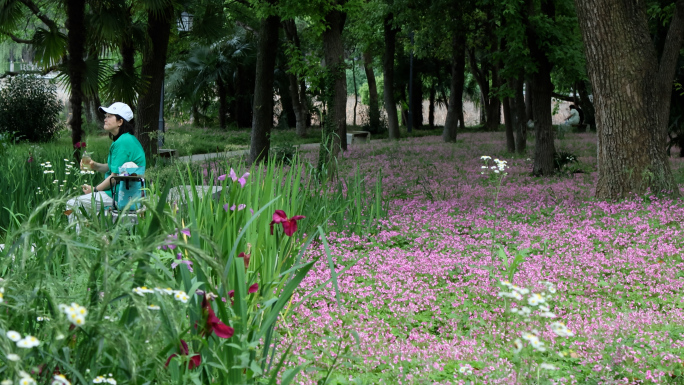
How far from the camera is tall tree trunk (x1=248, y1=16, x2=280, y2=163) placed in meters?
16.3

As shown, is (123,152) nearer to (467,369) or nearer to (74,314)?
(467,369)

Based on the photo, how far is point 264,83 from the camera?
16625mm

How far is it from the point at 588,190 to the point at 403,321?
6555 mm

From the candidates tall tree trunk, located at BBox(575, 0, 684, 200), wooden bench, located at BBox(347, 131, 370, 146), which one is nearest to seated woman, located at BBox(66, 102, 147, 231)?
tall tree trunk, located at BBox(575, 0, 684, 200)

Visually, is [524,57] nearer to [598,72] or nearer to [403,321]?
[598,72]

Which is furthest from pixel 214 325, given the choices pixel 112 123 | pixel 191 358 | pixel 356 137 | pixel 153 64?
pixel 356 137

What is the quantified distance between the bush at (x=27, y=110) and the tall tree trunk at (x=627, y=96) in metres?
20.6

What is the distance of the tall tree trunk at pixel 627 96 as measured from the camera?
27.6ft

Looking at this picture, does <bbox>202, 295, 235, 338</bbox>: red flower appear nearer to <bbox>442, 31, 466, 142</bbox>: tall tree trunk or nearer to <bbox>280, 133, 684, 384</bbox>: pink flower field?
<bbox>280, 133, 684, 384</bbox>: pink flower field

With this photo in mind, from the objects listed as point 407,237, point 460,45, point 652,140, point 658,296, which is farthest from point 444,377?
point 460,45

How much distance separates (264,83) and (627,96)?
395 inches

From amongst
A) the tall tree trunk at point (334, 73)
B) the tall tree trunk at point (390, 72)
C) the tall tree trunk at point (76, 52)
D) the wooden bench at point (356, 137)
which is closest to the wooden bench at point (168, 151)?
the tall tree trunk at point (76, 52)

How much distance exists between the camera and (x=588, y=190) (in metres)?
10.0

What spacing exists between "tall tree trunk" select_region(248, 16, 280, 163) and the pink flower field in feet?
27.0
